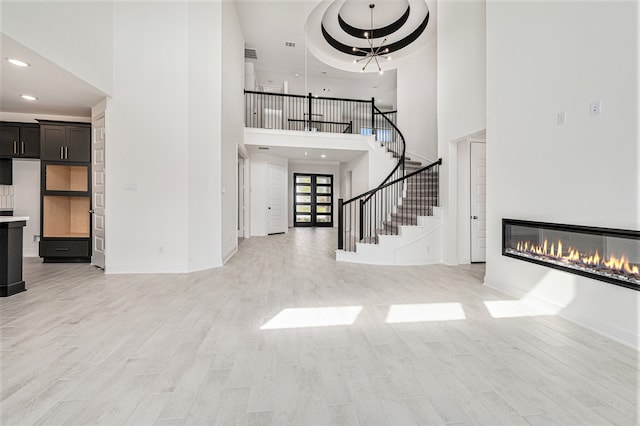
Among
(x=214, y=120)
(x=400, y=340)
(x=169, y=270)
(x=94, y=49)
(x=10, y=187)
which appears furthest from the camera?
(x=10, y=187)

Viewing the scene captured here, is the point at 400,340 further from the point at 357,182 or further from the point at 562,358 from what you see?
the point at 357,182

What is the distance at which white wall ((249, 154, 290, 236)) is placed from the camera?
384 inches

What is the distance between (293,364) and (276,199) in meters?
8.57

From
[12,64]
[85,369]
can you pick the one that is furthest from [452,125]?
[12,64]

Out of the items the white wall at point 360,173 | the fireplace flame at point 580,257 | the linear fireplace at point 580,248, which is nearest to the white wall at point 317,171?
the white wall at point 360,173

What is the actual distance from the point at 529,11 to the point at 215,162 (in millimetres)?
4880

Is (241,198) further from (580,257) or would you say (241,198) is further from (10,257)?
(580,257)

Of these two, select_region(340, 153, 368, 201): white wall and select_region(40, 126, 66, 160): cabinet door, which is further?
select_region(340, 153, 368, 201): white wall

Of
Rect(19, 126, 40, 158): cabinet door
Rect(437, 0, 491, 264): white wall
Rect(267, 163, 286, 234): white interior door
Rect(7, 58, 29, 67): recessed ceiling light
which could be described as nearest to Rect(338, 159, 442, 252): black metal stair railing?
Rect(437, 0, 491, 264): white wall

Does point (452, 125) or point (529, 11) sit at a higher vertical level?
point (529, 11)

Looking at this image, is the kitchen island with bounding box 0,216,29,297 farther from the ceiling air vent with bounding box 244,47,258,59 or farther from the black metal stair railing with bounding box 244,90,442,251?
the ceiling air vent with bounding box 244,47,258,59

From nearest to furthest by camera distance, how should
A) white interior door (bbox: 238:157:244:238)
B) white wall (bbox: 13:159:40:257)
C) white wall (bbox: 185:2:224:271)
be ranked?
white wall (bbox: 185:2:224:271)
white wall (bbox: 13:159:40:257)
white interior door (bbox: 238:157:244:238)

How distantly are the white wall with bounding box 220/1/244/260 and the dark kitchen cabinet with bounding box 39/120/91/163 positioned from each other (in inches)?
97.7

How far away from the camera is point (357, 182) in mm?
9539
